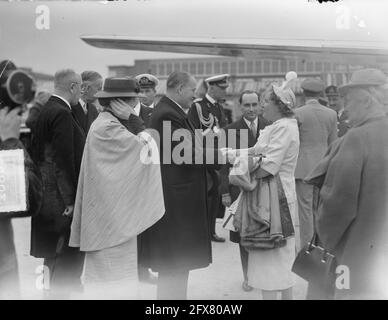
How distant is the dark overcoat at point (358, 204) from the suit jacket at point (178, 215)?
81 centimetres

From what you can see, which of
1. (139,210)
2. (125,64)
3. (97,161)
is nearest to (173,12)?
(125,64)

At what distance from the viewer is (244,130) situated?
12.5ft

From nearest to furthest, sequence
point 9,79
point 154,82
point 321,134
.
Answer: point 9,79, point 154,82, point 321,134

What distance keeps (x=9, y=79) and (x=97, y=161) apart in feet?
2.46

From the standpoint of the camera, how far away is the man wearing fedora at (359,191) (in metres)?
2.64

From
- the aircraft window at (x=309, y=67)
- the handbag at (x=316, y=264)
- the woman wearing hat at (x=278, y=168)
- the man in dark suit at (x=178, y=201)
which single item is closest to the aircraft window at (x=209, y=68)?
the man in dark suit at (x=178, y=201)

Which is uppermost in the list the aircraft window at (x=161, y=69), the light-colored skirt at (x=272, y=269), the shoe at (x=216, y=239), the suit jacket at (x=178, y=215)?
the aircraft window at (x=161, y=69)

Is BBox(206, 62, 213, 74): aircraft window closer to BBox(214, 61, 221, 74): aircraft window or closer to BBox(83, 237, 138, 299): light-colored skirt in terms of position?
BBox(214, 61, 221, 74): aircraft window

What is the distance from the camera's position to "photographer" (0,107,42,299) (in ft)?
7.45

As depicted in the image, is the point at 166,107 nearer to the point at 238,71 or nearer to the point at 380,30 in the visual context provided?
the point at 238,71

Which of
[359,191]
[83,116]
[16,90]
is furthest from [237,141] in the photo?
[16,90]

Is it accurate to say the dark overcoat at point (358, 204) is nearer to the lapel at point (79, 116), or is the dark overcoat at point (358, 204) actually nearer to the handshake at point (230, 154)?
the handshake at point (230, 154)

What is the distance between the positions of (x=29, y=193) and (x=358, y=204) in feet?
5.21

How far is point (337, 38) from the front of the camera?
3107mm
